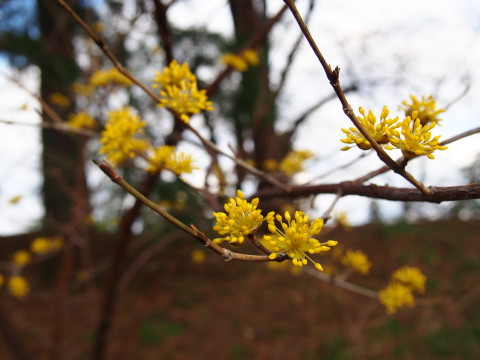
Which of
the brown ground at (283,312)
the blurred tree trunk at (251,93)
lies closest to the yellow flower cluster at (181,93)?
the brown ground at (283,312)

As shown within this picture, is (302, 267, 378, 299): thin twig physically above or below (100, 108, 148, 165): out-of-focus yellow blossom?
below

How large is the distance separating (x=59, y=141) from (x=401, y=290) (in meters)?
5.09

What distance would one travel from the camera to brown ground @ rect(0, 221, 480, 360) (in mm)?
3531

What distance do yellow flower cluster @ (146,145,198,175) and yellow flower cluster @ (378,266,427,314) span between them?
71 cm

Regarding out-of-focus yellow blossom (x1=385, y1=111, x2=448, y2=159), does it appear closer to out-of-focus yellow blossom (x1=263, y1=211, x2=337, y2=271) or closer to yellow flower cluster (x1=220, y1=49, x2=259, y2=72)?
out-of-focus yellow blossom (x1=263, y1=211, x2=337, y2=271)

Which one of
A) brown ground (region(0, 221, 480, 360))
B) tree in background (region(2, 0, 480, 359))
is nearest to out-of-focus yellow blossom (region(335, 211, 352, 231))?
tree in background (region(2, 0, 480, 359))

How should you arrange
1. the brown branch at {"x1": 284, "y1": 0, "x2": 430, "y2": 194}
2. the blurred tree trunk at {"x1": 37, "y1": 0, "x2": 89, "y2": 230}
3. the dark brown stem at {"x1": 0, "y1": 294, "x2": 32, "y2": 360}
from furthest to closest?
the blurred tree trunk at {"x1": 37, "y1": 0, "x2": 89, "y2": 230}, the dark brown stem at {"x1": 0, "y1": 294, "x2": 32, "y2": 360}, the brown branch at {"x1": 284, "y1": 0, "x2": 430, "y2": 194}

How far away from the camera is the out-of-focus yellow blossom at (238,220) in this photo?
57cm

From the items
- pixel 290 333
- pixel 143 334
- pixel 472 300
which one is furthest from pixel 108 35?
pixel 472 300

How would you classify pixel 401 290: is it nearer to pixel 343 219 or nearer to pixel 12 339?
pixel 343 219

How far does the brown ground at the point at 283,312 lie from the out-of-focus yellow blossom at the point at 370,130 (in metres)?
2.51

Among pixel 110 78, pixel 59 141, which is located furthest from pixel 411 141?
pixel 59 141

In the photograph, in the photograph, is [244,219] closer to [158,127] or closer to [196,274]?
[158,127]

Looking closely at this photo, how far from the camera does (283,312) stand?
4.14 m
